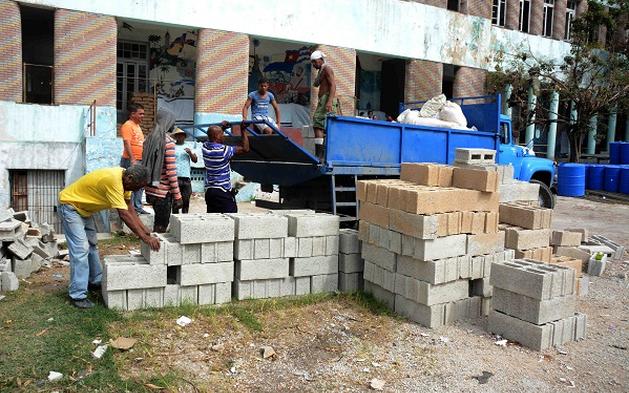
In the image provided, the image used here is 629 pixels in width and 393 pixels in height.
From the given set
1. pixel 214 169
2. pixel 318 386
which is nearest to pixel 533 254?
pixel 318 386

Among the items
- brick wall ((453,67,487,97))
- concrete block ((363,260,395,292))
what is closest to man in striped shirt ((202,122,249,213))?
concrete block ((363,260,395,292))

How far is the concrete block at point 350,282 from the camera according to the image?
6.34m

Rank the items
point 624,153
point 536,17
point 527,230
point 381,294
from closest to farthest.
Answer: point 381,294
point 527,230
point 624,153
point 536,17

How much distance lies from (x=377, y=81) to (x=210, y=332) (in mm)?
18880

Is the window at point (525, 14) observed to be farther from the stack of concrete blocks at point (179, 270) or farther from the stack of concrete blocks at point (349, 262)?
the stack of concrete blocks at point (179, 270)

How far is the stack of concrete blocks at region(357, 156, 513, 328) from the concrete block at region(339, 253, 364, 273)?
19 centimetres

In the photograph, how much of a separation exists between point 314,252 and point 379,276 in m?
0.75

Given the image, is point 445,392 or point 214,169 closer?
point 445,392

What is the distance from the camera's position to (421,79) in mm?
20203

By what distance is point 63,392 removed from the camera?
12.6 ft

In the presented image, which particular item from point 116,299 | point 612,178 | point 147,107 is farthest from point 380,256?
point 612,178

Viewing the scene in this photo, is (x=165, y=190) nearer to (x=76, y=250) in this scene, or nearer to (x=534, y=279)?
(x=76, y=250)

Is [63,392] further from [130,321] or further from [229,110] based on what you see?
[229,110]

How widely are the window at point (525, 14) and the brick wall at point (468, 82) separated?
12.3ft
